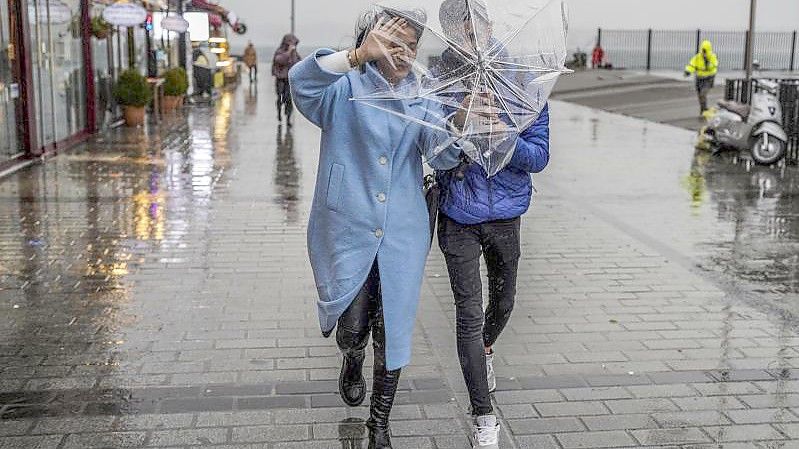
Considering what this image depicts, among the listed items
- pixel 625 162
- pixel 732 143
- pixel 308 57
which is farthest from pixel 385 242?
pixel 732 143

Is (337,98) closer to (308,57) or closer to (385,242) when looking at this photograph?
(308,57)

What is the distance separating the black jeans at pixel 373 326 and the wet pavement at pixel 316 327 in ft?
0.96

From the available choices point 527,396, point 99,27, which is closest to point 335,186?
point 527,396

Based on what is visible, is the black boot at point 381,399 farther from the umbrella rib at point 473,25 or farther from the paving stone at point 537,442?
the umbrella rib at point 473,25

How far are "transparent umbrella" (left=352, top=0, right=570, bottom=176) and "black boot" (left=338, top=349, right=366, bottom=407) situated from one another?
1.17 meters

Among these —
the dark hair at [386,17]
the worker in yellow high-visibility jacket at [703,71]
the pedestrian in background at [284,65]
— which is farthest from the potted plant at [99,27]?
the dark hair at [386,17]

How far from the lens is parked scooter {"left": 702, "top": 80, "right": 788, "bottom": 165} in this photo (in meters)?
13.0

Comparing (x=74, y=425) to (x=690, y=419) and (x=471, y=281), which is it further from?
(x=690, y=419)

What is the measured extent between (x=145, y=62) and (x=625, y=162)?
41.9ft

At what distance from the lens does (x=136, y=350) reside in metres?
5.15

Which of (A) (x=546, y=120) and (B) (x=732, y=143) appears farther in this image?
(B) (x=732, y=143)

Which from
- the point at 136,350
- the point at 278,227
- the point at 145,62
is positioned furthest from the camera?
the point at 145,62

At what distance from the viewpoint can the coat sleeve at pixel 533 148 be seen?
393cm

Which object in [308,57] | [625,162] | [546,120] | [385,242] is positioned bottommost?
[625,162]
